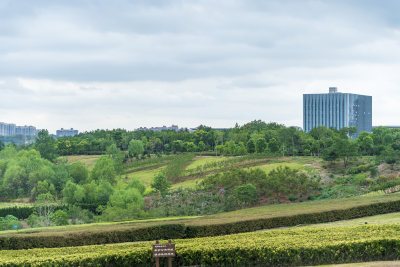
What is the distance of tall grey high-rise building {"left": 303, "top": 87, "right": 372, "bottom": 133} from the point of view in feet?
443

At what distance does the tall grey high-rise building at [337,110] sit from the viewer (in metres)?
135

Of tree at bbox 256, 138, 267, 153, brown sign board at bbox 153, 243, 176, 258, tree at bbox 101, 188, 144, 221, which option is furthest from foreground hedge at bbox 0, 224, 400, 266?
tree at bbox 256, 138, 267, 153

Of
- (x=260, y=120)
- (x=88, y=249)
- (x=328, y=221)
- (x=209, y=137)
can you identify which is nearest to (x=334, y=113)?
(x=260, y=120)

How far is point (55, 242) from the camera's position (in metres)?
13.3

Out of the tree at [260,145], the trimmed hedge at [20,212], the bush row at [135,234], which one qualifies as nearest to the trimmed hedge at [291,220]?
the bush row at [135,234]

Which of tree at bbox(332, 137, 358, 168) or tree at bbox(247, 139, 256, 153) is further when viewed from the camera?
tree at bbox(247, 139, 256, 153)

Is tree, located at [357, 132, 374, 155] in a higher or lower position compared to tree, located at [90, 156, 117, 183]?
higher

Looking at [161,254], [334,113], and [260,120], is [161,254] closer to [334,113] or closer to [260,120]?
[260,120]

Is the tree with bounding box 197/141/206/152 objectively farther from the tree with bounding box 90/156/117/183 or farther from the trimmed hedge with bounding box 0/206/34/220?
the trimmed hedge with bounding box 0/206/34/220

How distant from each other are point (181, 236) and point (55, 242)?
14.0 ft

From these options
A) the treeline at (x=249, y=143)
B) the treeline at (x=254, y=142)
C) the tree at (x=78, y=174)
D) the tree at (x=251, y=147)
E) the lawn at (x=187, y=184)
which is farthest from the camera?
the tree at (x=251, y=147)

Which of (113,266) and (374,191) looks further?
(374,191)

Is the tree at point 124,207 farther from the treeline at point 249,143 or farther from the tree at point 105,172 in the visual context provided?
the treeline at point 249,143

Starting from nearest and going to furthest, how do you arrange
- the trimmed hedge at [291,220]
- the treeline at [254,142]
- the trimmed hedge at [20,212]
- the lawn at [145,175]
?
the trimmed hedge at [291,220] → the trimmed hedge at [20,212] → the lawn at [145,175] → the treeline at [254,142]
